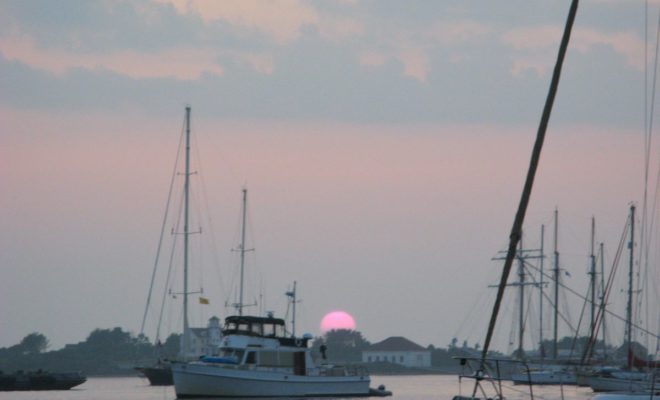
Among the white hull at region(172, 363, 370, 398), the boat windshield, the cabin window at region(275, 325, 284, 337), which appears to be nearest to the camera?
the white hull at region(172, 363, 370, 398)

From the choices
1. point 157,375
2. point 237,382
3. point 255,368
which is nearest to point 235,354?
point 255,368

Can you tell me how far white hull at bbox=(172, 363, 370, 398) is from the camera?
83625 mm

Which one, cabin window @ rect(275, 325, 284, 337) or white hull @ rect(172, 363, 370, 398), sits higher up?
cabin window @ rect(275, 325, 284, 337)

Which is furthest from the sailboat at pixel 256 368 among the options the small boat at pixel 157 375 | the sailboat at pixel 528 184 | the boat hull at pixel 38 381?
the boat hull at pixel 38 381

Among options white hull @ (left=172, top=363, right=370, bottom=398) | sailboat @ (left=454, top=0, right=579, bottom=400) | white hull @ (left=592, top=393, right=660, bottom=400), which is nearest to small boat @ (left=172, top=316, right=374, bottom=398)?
white hull @ (left=172, top=363, right=370, bottom=398)

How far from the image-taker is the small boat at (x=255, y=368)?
83750 mm

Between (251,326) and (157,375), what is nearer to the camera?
(251,326)

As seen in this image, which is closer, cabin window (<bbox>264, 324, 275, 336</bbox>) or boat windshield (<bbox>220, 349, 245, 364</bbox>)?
boat windshield (<bbox>220, 349, 245, 364</bbox>)

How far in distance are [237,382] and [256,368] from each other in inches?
74.7

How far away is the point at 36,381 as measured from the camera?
441 feet

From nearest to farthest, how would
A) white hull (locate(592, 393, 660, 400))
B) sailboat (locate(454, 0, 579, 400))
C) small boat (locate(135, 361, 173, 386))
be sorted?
sailboat (locate(454, 0, 579, 400)) → white hull (locate(592, 393, 660, 400)) → small boat (locate(135, 361, 173, 386))

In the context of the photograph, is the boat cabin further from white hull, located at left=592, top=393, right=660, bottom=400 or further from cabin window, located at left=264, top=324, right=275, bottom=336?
white hull, located at left=592, top=393, right=660, bottom=400

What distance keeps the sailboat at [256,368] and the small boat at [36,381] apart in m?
50.6

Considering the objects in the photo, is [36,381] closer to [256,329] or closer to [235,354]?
[235,354]
